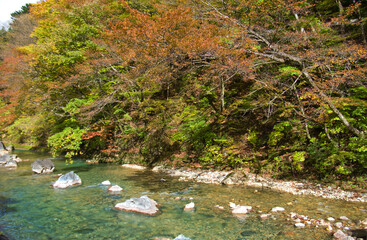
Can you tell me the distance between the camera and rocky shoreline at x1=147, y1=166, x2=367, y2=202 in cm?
697

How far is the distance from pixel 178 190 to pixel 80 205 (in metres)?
3.27

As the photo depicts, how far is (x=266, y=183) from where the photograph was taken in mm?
8602

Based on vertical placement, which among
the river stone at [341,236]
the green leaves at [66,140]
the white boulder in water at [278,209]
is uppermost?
the green leaves at [66,140]

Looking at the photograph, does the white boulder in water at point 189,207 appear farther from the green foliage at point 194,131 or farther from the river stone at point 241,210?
the green foliage at point 194,131

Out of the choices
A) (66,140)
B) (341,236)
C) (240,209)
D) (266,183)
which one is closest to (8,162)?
(66,140)

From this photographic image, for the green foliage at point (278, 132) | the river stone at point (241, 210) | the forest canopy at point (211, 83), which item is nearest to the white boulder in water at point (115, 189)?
the river stone at point (241, 210)

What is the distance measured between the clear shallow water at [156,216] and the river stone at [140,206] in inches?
7.0

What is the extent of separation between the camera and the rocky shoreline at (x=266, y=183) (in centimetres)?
697

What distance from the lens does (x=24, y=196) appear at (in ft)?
24.5

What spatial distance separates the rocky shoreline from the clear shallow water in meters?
0.45

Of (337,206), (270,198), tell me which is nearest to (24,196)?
(270,198)

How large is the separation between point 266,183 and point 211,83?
6854 millimetres

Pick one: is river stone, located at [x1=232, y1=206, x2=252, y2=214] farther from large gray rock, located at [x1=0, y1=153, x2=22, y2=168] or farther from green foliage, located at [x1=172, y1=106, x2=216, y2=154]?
large gray rock, located at [x1=0, y1=153, x2=22, y2=168]

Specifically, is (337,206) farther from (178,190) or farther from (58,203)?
(58,203)
